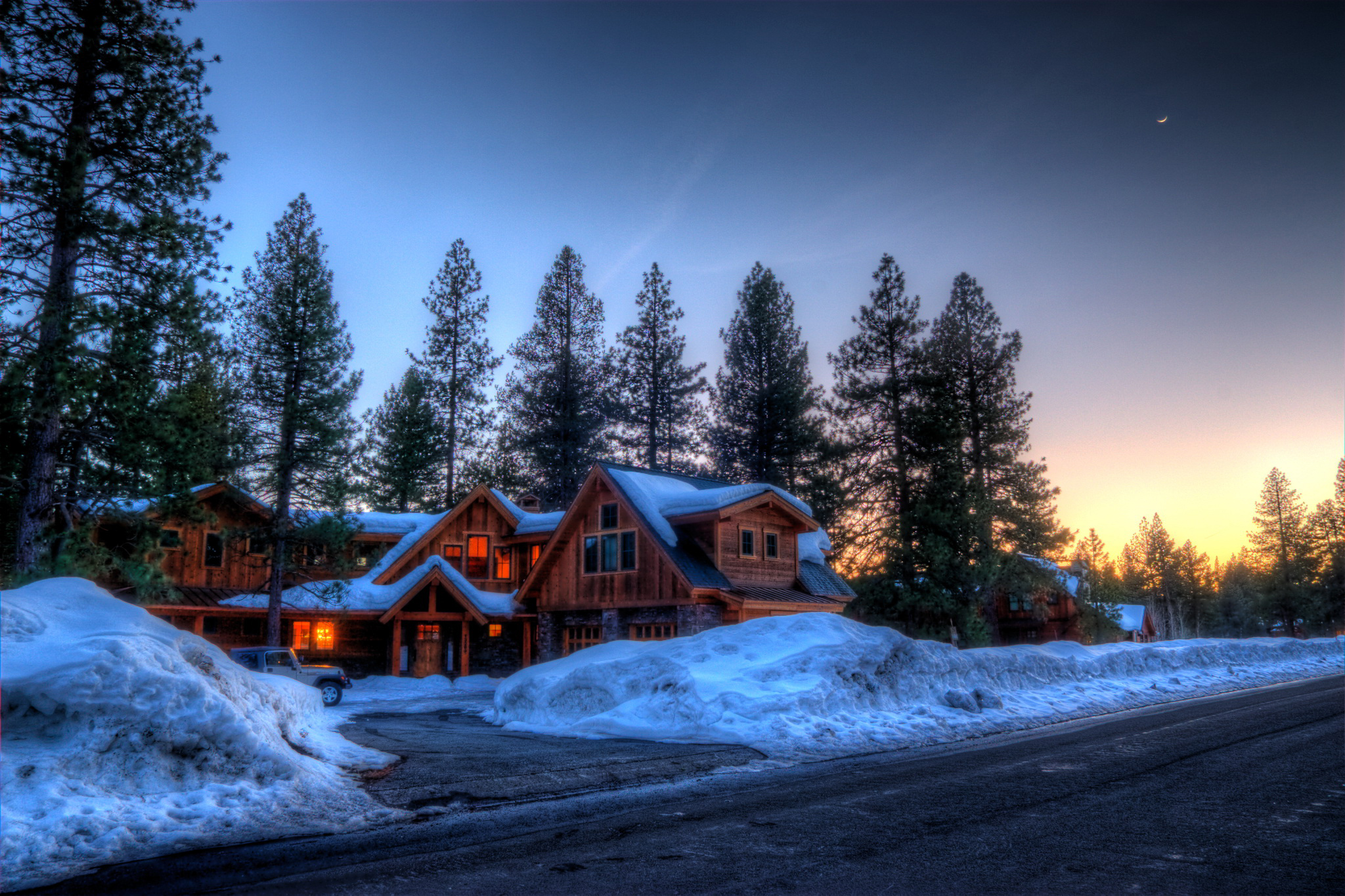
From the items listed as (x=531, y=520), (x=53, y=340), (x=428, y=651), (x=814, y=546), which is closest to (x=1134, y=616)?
(x=814, y=546)

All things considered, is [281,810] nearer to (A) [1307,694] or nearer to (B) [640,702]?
(B) [640,702]

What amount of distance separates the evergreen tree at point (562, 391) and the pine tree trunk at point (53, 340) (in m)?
31.9

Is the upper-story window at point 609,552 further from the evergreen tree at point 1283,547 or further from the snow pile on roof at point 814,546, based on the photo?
the evergreen tree at point 1283,547

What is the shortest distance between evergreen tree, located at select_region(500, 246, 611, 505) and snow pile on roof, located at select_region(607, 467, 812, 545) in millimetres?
16979

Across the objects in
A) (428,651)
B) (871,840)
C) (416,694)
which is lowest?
(416,694)

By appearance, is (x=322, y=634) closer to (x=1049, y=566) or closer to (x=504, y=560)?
(x=504, y=560)

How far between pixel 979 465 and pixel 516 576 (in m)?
21.4

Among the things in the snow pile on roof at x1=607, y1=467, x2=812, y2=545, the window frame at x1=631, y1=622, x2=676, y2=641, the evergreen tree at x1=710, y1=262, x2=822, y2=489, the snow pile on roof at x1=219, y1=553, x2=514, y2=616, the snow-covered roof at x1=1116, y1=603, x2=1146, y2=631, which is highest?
the evergreen tree at x1=710, y1=262, x2=822, y2=489

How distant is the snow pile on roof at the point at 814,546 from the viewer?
33312mm

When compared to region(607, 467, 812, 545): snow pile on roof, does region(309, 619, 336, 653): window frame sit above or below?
below

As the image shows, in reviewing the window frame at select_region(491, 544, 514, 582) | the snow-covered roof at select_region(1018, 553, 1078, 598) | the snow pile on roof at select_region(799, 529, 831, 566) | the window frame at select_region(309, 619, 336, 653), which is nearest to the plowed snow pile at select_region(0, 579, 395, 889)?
the snow pile on roof at select_region(799, 529, 831, 566)

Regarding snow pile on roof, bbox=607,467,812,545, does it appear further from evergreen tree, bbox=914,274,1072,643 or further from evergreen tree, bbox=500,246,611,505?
evergreen tree, bbox=500,246,611,505

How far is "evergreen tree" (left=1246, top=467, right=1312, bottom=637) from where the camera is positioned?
7069cm

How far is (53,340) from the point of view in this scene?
1368cm
